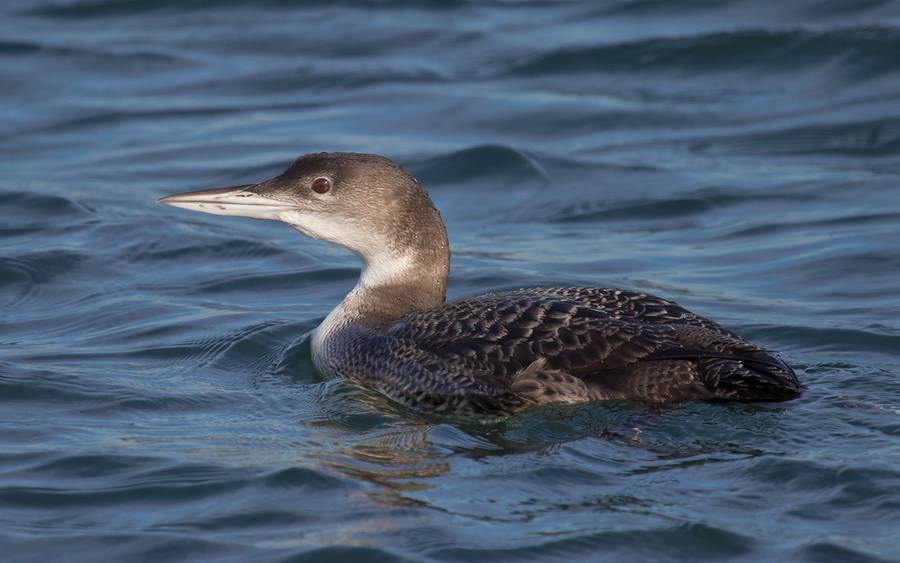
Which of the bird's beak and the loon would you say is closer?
the loon

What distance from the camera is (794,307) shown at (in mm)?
9352

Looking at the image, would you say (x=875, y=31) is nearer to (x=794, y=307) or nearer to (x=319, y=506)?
(x=794, y=307)

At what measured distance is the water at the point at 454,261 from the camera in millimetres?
6062

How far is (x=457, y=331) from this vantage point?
24.3ft

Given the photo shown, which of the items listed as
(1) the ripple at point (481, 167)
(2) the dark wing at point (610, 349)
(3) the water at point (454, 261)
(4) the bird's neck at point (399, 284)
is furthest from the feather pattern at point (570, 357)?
(1) the ripple at point (481, 167)

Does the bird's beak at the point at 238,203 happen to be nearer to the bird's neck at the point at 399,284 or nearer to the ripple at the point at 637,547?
the bird's neck at the point at 399,284

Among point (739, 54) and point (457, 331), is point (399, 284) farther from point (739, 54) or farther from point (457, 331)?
point (739, 54)

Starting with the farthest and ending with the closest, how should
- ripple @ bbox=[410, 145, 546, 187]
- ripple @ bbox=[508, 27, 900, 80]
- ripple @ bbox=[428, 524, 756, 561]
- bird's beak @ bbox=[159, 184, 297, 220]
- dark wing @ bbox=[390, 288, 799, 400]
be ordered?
ripple @ bbox=[508, 27, 900, 80]
ripple @ bbox=[410, 145, 546, 187]
bird's beak @ bbox=[159, 184, 297, 220]
dark wing @ bbox=[390, 288, 799, 400]
ripple @ bbox=[428, 524, 756, 561]

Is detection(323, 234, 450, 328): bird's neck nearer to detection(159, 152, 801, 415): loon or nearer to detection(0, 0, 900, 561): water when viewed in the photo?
detection(159, 152, 801, 415): loon

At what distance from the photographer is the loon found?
6.93 metres

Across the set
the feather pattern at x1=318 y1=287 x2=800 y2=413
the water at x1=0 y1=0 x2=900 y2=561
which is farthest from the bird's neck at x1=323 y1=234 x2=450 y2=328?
the feather pattern at x1=318 y1=287 x2=800 y2=413

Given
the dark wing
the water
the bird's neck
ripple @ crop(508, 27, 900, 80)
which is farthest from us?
ripple @ crop(508, 27, 900, 80)

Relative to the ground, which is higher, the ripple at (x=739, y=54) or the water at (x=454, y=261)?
the ripple at (x=739, y=54)

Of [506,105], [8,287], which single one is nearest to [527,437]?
[8,287]
